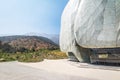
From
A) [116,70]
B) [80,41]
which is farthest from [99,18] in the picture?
[116,70]

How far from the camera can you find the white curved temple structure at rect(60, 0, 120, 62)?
1748cm

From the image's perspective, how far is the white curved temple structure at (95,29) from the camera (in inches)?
688

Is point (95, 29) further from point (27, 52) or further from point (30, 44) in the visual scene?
point (30, 44)

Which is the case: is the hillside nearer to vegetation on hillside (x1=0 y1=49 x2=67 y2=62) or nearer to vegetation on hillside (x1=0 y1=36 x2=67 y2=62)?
vegetation on hillside (x1=0 y1=36 x2=67 y2=62)

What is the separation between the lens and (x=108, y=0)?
18.4 metres

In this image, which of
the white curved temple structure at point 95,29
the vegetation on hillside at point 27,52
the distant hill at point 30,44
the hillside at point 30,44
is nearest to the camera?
the white curved temple structure at point 95,29

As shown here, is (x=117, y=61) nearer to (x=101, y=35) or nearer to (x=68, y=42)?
(x=101, y=35)

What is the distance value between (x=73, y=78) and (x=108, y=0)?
7.85m

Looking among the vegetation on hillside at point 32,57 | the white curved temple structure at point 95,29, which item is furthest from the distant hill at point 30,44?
the white curved temple structure at point 95,29

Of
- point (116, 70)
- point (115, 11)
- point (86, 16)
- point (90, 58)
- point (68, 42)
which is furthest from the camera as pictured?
point (68, 42)

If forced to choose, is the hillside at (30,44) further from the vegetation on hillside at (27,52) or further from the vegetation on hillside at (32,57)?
the vegetation on hillside at (32,57)

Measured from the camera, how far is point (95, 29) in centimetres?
1850

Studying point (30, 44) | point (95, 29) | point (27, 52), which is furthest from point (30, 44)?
point (95, 29)

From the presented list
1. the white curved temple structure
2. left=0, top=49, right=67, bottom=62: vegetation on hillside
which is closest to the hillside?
left=0, top=49, right=67, bottom=62: vegetation on hillside
